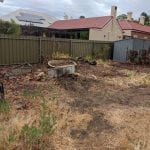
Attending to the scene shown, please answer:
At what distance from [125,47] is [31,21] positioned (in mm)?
18260

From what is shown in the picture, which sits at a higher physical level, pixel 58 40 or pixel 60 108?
pixel 58 40

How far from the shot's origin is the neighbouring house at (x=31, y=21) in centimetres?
2725

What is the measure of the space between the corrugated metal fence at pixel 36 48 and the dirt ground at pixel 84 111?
2.48 meters

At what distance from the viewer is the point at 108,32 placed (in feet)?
103

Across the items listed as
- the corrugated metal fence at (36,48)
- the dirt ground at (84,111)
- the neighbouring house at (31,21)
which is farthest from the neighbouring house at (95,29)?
the dirt ground at (84,111)

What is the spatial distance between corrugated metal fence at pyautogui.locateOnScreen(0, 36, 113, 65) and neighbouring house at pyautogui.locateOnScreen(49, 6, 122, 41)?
12579 millimetres

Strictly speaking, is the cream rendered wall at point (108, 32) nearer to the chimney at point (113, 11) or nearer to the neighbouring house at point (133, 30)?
the chimney at point (113, 11)

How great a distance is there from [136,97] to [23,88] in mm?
3276

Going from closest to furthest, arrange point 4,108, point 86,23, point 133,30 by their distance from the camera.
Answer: point 4,108 → point 86,23 → point 133,30

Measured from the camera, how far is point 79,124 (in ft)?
18.1

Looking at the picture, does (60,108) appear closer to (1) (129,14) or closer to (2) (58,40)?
(2) (58,40)

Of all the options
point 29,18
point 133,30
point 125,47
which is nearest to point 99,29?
point 133,30

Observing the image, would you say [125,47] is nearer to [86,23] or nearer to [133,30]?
[86,23]

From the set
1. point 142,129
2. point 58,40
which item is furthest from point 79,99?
point 58,40
